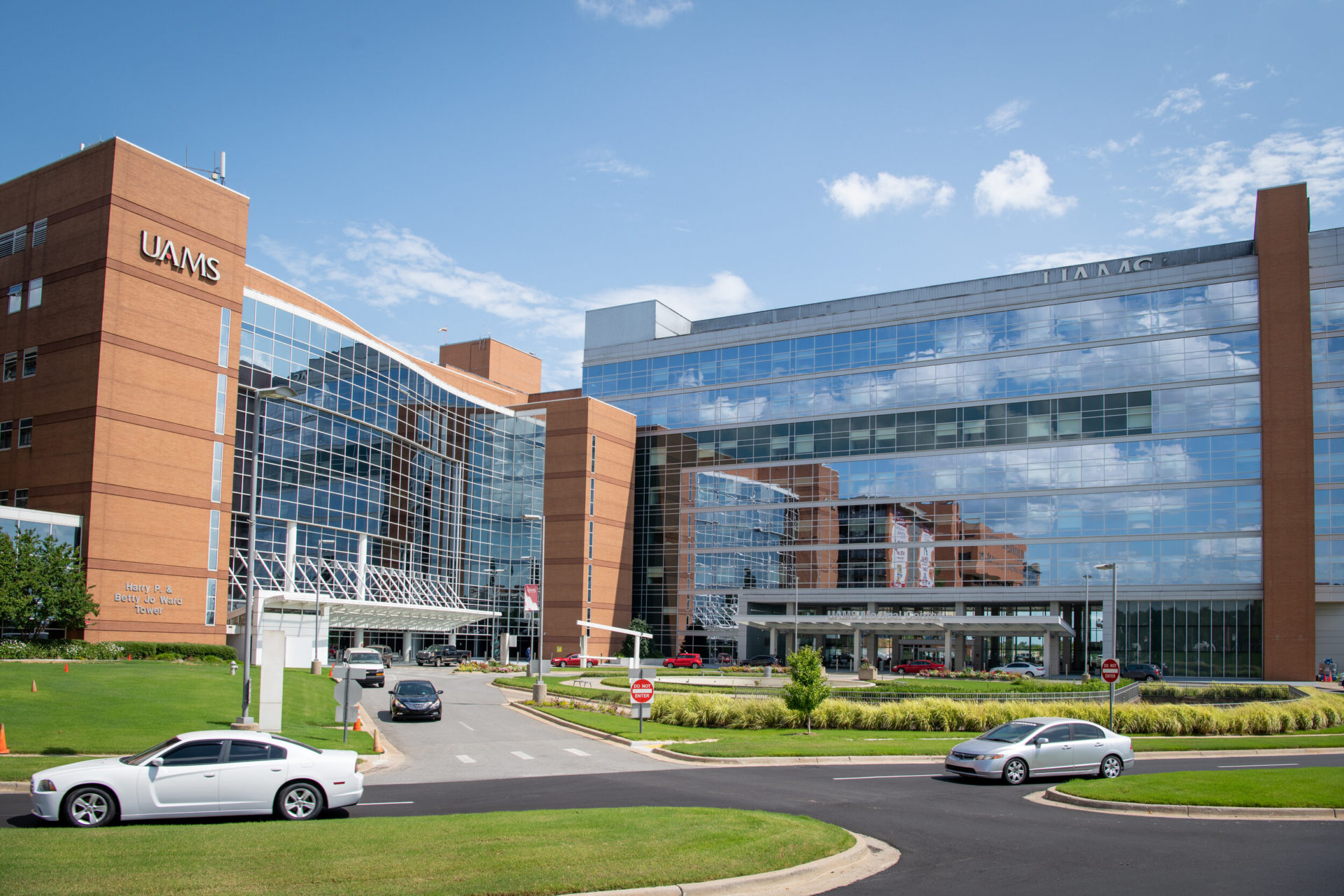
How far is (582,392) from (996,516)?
132 ft

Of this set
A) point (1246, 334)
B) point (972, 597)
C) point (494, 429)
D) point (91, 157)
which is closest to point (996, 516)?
point (972, 597)

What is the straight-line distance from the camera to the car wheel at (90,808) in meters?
13.1

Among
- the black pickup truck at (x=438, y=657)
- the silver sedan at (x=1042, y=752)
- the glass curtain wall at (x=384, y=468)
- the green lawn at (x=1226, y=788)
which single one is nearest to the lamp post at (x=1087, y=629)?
the glass curtain wall at (x=384, y=468)

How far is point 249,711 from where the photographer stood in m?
27.7

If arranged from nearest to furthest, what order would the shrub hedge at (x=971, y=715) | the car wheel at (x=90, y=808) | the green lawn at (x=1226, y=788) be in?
the car wheel at (x=90, y=808)
the green lawn at (x=1226, y=788)
the shrub hedge at (x=971, y=715)

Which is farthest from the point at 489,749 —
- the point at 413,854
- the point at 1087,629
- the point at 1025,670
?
the point at 1087,629

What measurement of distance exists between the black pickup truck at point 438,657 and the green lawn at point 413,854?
5980 cm

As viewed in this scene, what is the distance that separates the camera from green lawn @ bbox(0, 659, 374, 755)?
2211 centimetres

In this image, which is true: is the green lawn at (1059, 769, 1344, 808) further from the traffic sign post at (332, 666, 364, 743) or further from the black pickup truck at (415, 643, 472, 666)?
the black pickup truck at (415, 643, 472, 666)

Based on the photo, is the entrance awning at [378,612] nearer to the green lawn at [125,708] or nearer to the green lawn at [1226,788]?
the green lawn at [125,708]

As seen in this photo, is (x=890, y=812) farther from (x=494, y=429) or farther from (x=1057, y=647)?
(x=494, y=429)

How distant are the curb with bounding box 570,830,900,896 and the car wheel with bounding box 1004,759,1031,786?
858 cm

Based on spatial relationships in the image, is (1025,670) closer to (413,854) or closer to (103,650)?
(103,650)

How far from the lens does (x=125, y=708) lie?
26.6m
